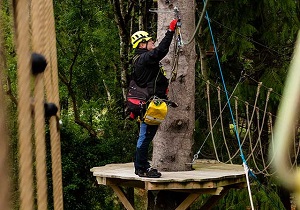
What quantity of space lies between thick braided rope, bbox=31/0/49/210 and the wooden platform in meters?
3.61

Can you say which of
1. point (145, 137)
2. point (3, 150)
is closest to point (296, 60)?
point (3, 150)

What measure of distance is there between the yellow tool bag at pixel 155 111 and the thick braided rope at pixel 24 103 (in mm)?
3735

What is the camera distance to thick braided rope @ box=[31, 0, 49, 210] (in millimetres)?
1439

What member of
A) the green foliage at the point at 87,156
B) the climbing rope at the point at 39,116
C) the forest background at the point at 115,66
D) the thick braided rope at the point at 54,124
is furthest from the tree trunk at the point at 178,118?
the climbing rope at the point at 39,116

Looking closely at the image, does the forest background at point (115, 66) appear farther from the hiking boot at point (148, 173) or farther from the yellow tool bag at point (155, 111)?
the yellow tool bag at point (155, 111)

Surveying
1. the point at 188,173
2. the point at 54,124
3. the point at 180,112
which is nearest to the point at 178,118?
the point at 180,112

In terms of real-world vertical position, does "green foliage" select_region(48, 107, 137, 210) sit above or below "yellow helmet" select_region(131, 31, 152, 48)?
below

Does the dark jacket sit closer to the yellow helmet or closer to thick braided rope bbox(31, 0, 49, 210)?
the yellow helmet

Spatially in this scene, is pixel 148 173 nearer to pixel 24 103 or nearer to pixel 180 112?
pixel 180 112

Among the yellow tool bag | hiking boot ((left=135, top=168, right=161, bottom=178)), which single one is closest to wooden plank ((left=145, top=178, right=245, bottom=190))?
hiking boot ((left=135, top=168, right=161, bottom=178))

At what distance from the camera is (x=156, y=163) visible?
237 inches

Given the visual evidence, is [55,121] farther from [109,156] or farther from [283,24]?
[109,156]

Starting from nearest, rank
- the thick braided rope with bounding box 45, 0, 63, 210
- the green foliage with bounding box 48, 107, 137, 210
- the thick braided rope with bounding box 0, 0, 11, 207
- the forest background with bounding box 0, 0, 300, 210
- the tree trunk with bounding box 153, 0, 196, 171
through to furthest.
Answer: the thick braided rope with bounding box 0, 0, 11, 207, the thick braided rope with bounding box 45, 0, 63, 210, the tree trunk with bounding box 153, 0, 196, 171, the forest background with bounding box 0, 0, 300, 210, the green foliage with bounding box 48, 107, 137, 210

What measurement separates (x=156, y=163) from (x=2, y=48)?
201 inches
